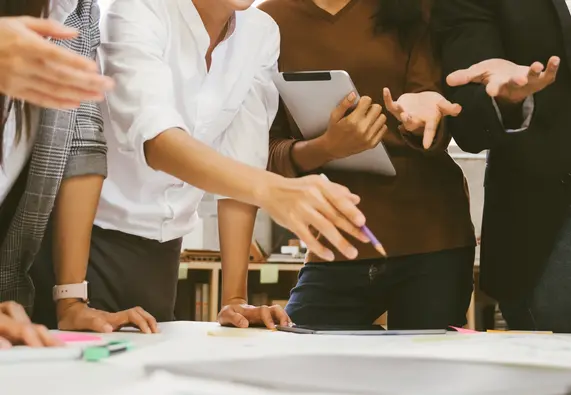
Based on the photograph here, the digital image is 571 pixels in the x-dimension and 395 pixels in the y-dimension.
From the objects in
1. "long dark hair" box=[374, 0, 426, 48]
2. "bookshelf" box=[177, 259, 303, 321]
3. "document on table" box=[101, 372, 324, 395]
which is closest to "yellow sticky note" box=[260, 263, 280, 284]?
"bookshelf" box=[177, 259, 303, 321]

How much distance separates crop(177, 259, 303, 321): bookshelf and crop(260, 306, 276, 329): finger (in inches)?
75.4

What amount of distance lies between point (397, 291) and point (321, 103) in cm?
36

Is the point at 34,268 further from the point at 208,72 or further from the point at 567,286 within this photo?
the point at 567,286

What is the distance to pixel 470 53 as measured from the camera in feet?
3.58

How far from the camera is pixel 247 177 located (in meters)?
0.77

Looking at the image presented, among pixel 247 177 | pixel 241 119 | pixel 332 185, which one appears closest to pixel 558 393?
pixel 332 185

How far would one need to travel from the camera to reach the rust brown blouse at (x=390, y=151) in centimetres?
114

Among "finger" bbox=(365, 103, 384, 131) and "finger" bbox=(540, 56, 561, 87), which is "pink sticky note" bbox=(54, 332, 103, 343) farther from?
"finger" bbox=(540, 56, 561, 87)

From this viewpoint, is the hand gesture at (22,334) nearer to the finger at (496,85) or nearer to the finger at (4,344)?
the finger at (4,344)

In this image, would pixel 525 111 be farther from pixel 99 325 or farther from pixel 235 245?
pixel 99 325

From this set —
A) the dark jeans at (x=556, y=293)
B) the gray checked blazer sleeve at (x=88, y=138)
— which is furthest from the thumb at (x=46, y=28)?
the dark jeans at (x=556, y=293)

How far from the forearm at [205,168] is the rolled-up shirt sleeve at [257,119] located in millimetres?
257

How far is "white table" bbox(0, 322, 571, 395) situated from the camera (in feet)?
1.56

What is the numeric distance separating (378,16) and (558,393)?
0.88 m
